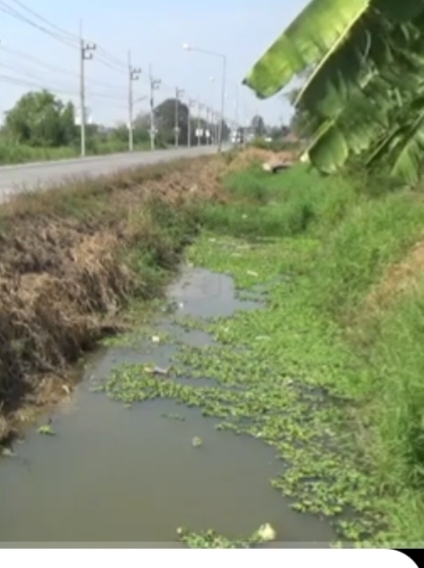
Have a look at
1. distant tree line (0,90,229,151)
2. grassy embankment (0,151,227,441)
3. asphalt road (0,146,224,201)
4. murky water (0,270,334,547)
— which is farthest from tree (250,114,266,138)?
murky water (0,270,334,547)

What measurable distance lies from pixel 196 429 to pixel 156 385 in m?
1.15

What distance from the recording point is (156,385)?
8.23 m

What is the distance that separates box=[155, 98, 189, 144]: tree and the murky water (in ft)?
234

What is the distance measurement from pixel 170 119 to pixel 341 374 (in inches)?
3009

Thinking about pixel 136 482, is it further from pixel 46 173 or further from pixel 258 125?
pixel 258 125

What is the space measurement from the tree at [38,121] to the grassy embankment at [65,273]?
35220mm

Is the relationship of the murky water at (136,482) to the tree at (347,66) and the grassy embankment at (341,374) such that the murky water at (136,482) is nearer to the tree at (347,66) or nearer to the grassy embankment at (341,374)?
the grassy embankment at (341,374)

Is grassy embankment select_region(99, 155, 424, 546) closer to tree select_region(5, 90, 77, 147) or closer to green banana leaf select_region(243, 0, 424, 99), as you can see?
green banana leaf select_region(243, 0, 424, 99)

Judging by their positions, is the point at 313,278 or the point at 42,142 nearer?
the point at 313,278

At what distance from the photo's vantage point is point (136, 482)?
20.2ft

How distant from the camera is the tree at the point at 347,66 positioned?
12.6 feet

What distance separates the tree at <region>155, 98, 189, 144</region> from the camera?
261 feet
